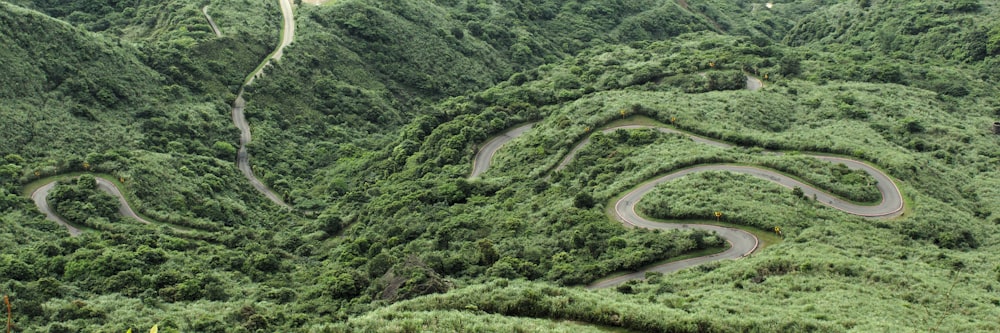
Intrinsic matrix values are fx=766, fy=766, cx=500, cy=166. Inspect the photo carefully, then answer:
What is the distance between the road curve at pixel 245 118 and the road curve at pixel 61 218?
20.1 m

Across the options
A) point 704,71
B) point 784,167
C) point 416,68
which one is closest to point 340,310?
point 784,167

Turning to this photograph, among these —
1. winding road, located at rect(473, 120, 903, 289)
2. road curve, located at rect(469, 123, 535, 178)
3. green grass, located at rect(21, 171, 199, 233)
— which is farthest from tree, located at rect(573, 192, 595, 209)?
green grass, located at rect(21, 171, 199, 233)

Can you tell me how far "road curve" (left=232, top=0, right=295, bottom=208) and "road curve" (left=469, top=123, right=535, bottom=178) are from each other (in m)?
26.5

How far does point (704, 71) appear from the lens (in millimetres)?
123125

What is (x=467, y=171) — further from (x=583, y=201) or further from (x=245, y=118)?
(x=245, y=118)

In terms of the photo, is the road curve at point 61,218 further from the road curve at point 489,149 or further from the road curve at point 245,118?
the road curve at point 489,149

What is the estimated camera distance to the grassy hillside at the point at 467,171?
183 ft

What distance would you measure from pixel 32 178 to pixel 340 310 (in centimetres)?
4778

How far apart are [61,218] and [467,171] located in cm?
4596

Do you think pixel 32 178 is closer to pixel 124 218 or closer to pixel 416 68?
pixel 124 218

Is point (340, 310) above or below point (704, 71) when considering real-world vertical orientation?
below

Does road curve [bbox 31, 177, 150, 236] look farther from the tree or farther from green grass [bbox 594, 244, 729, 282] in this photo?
green grass [bbox 594, 244, 729, 282]

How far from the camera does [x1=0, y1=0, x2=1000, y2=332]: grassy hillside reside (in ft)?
183

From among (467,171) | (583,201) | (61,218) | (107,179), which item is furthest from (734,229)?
(107,179)
